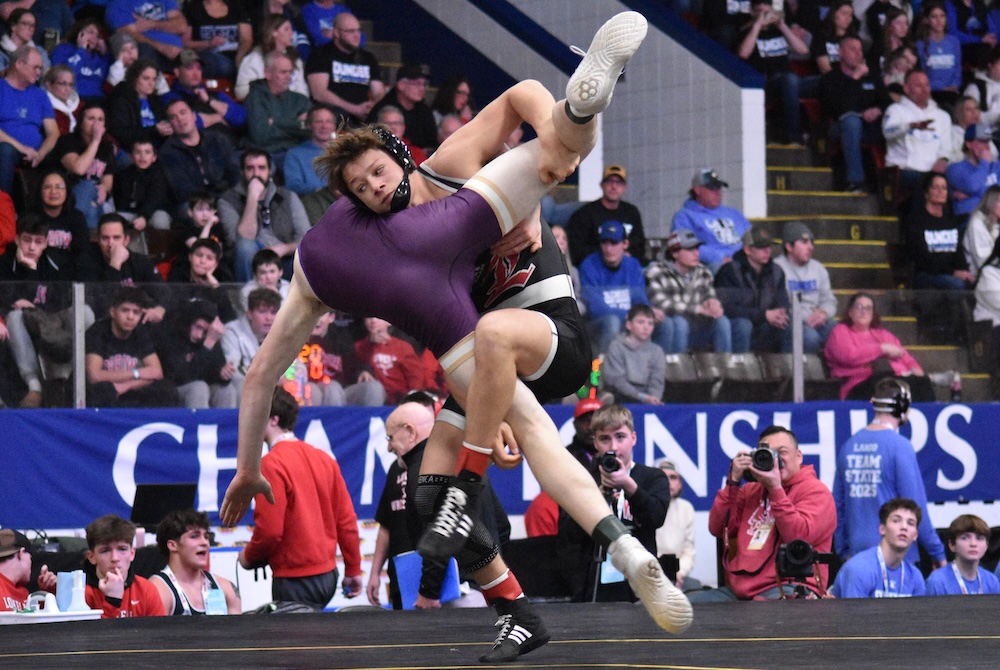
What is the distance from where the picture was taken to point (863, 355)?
10.0m

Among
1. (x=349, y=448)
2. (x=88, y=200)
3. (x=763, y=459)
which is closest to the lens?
(x=763, y=459)

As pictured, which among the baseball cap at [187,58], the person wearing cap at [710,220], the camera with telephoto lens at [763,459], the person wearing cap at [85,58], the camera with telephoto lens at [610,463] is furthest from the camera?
the person wearing cap at [710,220]

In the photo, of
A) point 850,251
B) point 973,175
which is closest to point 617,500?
point 850,251

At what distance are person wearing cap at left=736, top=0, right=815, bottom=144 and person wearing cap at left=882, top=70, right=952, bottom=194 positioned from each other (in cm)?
80

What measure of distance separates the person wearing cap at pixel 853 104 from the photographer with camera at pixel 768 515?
6.36 m

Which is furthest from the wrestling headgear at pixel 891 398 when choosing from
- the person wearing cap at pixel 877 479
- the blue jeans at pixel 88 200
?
the blue jeans at pixel 88 200

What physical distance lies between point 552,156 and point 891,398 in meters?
4.22

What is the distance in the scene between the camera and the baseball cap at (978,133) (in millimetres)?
13422

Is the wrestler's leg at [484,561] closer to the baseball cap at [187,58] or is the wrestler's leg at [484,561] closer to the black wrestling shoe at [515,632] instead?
the black wrestling shoe at [515,632]

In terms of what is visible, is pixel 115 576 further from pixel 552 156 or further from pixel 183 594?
pixel 552 156

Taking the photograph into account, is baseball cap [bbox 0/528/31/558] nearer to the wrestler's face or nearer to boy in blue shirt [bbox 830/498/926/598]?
the wrestler's face

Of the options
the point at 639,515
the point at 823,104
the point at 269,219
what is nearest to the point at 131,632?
the point at 639,515

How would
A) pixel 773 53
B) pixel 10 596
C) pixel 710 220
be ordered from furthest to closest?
pixel 773 53 → pixel 710 220 → pixel 10 596

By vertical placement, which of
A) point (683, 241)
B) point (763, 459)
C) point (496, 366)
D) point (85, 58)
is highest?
point (85, 58)
